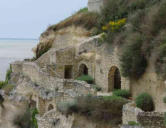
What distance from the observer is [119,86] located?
2159 centimetres

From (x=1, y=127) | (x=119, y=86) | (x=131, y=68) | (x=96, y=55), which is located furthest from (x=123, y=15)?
(x=1, y=127)

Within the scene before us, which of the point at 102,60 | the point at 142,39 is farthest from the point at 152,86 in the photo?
the point at 102,60

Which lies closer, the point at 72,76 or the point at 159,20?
the point at 159,20

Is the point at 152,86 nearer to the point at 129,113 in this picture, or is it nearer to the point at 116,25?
the point at 129,113

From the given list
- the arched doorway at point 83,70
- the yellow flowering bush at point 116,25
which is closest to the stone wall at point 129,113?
the yellow flowering bush at point 116,25

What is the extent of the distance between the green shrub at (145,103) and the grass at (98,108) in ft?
2.16

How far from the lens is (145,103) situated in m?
16.0

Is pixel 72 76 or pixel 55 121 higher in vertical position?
pixel 72 76

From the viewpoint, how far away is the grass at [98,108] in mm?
15500

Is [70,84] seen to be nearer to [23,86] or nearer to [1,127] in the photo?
[23,86]

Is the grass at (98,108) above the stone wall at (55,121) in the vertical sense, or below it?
above

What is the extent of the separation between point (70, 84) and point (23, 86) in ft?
15.5

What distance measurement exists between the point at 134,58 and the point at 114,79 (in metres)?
4.26

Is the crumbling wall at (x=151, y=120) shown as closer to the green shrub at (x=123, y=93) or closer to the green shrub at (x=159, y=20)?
the green shrub at (x=123, y=93)
